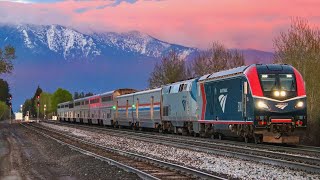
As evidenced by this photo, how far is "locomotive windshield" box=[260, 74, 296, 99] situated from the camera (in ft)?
72.3

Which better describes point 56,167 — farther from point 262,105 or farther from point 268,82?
point 268,82

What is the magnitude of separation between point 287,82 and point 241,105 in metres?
2.51

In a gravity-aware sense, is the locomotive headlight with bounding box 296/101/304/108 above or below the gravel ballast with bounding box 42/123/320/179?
above

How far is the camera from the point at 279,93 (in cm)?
Result: 2206

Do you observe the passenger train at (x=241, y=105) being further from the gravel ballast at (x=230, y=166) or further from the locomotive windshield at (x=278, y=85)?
the gravel ballast at (x=230, y=166)

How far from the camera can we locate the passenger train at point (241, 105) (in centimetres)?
2180

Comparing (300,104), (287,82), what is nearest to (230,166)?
(300,104)

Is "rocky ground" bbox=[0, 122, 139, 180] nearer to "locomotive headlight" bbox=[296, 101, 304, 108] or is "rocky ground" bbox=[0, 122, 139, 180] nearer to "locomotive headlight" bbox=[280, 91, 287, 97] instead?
"locomotive headlight" bbox=[280, 91, 287, 97]

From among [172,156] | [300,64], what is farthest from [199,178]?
[300,64]

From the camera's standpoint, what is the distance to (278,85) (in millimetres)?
22250

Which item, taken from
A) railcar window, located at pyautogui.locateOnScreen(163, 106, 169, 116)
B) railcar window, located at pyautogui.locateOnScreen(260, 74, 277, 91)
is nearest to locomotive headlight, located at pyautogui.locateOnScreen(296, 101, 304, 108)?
railcar window, located at pyautogui.locateOnScreen(260, 74, 277, 91)

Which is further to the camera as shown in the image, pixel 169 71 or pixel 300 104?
pixel 169 71

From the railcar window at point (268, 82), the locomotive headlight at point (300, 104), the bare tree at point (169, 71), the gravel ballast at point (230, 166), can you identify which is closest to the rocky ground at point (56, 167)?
the gravel ballast at point (230, 166)

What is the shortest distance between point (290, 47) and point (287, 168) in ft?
79.4
